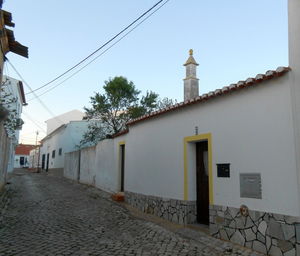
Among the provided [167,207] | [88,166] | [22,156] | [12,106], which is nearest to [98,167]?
[88,166]

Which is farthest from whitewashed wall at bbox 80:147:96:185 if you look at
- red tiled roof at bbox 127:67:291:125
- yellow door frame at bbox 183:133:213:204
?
red tiled roof at bbox 127:67:291:125

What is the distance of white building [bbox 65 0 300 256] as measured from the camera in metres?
5.06

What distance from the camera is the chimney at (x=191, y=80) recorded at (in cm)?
1008

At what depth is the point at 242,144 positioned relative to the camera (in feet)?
19.7

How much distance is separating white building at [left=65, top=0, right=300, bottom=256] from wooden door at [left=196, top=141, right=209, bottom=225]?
1.0 inches

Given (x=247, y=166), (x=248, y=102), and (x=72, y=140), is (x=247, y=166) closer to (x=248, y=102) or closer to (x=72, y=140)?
(x=248, y=102)

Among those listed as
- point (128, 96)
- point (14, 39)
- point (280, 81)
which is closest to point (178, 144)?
point (280, 81)

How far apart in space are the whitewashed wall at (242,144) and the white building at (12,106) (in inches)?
271

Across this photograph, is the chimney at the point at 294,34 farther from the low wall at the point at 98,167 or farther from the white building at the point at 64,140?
the white building at the point at 64,140

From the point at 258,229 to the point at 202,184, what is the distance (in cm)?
225

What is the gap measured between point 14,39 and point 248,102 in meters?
7.59

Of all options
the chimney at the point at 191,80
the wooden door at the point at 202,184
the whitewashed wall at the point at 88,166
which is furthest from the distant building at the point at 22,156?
the wooden door at the point at 202,184

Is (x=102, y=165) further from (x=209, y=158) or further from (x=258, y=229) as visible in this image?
(x=258, y=229)

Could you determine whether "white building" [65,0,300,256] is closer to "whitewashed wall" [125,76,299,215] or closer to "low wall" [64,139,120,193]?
"whitewashed wall" [125,76,299,215]
